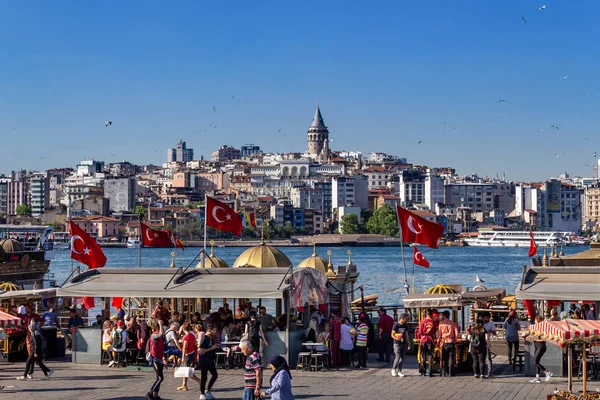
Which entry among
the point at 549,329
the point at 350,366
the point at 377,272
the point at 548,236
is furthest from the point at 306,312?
the point at 548,236

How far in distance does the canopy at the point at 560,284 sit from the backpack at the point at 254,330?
3.47m

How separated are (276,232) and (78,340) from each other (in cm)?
14357

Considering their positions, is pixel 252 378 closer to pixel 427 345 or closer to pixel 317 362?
pixel 427 345

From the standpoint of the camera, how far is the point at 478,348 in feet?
49.4

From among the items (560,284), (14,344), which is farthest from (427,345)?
(14,344)

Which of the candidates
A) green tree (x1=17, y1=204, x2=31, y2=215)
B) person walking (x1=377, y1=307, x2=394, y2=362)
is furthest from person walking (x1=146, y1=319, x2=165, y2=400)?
green tree (x1=17, y1=204, x2=31, y2=215)

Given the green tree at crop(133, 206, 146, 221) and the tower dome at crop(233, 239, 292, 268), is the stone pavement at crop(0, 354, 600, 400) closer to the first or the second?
the tower dome at crop(233, 239, 292, 268)

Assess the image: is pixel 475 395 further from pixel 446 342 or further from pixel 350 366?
pixel 350 366

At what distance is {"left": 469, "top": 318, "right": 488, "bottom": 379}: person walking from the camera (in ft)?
49.3

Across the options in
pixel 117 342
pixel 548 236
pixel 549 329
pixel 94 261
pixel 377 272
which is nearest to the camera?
pixel 549 329

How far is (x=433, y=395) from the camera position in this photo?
13641 mm

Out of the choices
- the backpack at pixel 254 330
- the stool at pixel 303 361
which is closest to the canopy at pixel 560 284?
the stool at pixel 303 361

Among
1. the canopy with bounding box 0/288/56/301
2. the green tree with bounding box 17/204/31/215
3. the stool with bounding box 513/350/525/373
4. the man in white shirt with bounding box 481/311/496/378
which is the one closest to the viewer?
the man in white shirt with bounding box 481/311/496/378

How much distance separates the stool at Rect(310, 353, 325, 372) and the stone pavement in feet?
0.72
